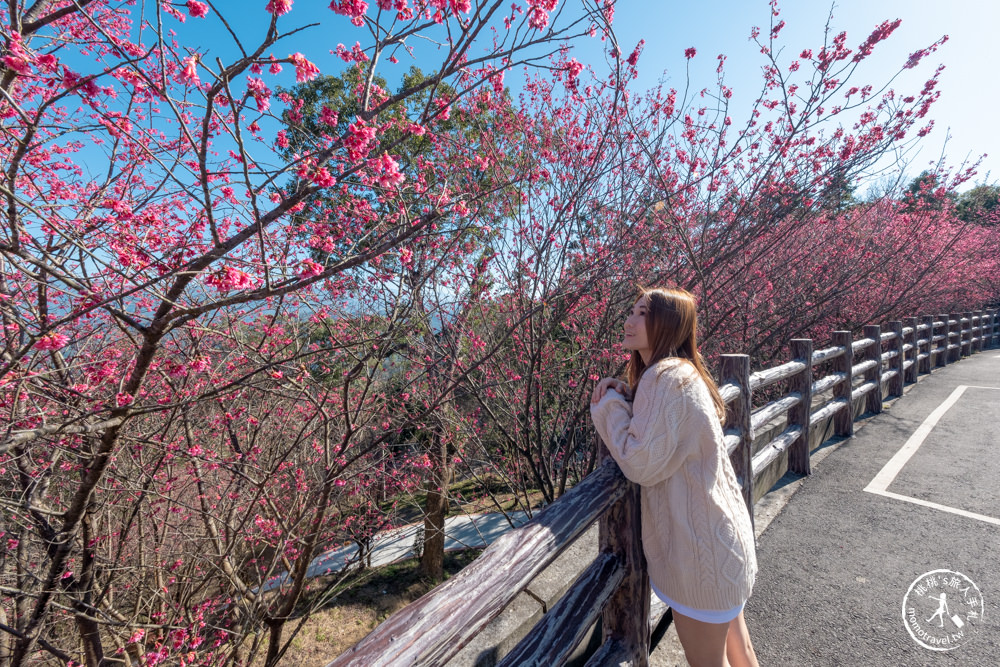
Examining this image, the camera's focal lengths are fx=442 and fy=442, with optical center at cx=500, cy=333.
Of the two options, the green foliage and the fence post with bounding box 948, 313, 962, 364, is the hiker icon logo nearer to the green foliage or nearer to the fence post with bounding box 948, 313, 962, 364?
the fence post with bounding box 948, 313, 962, 364

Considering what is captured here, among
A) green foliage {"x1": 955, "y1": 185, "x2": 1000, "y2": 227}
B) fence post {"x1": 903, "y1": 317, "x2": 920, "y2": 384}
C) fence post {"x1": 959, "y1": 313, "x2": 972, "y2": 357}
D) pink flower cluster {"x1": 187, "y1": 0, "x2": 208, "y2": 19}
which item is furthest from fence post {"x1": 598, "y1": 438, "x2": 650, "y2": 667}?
green foliage {"x1": 955, "y1": 185, "x2": 1000, "y2": 227}

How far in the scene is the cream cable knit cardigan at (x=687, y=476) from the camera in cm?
163

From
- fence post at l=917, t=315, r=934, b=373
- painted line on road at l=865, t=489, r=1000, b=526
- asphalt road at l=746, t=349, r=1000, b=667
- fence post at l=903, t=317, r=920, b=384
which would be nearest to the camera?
asphalt road at l=746, t=349, r=1000, b=667

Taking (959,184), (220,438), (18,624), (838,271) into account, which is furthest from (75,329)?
(959,184)

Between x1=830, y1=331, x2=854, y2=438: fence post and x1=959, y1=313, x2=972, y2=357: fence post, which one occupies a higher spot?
x1=830, y1=331, x2=854, y2=438: fence post

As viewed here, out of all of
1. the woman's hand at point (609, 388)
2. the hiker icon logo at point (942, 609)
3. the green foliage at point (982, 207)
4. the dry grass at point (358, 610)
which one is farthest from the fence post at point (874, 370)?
the green foliage at point (982, 207)

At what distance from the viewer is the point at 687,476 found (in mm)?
1706

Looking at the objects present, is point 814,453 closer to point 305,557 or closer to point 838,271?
point 838,271

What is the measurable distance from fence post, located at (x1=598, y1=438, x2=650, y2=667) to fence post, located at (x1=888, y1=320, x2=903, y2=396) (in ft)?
25.2

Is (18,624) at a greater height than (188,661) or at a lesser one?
greater

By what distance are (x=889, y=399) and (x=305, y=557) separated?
8.80m

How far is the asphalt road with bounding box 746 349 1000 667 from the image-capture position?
2406 millimetres

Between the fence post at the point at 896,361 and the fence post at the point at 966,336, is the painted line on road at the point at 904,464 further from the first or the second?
the fence post at the point at 966,336

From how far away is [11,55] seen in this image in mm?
1644
